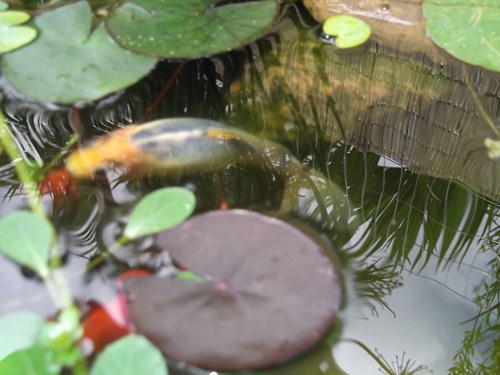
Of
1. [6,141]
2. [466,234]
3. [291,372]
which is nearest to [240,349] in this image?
[291,372]

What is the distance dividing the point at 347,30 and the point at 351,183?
0.47m

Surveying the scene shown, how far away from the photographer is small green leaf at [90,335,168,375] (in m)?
0.79

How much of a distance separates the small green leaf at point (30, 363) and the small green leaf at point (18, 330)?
26 mm

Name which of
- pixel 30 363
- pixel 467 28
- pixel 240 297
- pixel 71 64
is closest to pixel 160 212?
pixel 240 297

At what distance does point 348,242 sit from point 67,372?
54 centimetres

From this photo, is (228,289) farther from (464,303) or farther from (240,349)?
(464,303)

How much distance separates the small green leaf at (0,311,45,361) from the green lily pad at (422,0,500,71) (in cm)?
107

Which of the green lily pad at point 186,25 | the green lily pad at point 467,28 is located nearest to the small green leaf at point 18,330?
the green lily pad at point 186,25

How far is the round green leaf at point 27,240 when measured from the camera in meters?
0.92

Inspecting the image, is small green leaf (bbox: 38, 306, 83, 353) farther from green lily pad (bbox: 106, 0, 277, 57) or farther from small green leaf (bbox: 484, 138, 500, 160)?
small green leaf (bbox: 484, 138, 500, 160)

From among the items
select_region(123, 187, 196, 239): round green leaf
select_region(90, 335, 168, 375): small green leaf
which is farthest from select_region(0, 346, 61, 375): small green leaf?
select_region(123, 187, 196, 239): round green leaf

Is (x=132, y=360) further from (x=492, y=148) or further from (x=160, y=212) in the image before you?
(x=492, y=148)

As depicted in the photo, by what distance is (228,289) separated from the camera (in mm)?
910

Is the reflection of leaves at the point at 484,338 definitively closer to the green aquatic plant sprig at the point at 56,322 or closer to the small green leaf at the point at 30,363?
the green aquatic plant sprig at the point at 56,322
